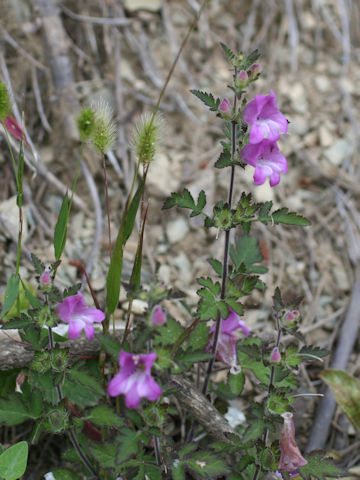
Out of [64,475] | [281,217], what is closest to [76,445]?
[64,475]

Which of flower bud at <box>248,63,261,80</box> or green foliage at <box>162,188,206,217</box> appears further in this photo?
green foliage at <box>162,188,206,217</box>

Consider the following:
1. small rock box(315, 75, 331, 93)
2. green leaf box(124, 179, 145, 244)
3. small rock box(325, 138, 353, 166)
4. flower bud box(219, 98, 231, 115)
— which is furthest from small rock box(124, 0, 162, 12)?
flower bud box(219, 98, 231, 115)

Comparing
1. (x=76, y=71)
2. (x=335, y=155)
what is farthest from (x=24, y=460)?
(x=335, y=155)

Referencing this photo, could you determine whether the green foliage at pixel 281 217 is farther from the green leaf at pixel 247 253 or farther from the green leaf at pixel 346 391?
the green leaf at pixel 346 391

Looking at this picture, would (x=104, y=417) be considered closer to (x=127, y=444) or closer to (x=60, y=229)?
(x=127, y=444)

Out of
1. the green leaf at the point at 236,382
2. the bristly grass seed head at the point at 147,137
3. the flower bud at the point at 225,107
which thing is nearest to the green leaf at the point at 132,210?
the bristly grass seed head at the point at 147,137

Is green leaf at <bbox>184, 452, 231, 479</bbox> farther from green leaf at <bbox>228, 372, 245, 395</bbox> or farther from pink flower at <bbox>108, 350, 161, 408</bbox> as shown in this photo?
pink flower at <bbox>108, 350, 161, 408</bbox>
